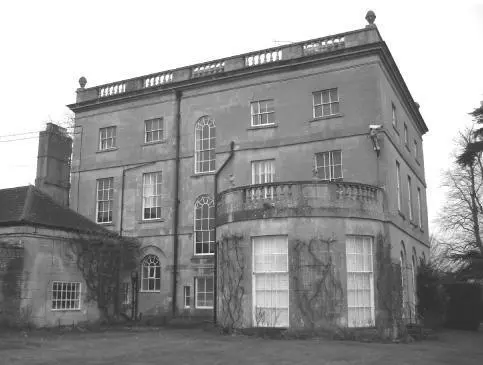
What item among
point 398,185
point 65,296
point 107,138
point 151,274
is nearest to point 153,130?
point 107,138

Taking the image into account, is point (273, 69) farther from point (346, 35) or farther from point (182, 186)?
point (182, 186)

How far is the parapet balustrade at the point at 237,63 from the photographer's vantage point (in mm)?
24406

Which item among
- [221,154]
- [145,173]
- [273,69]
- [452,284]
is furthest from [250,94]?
[452,284]

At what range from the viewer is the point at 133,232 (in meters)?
28.1

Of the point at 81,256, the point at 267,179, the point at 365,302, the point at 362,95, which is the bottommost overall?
the point at 365,302

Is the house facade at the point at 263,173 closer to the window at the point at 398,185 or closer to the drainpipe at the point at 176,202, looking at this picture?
the drainpipe at the point at 176,202

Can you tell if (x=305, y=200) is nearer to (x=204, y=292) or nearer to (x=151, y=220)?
Answer: (x=204, y=292)

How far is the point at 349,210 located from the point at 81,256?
12463 mm

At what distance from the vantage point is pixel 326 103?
2452 cm

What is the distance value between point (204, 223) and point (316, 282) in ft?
30.2

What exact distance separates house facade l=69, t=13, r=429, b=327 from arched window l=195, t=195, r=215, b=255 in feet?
0.20

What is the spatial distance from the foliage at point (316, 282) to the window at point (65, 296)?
35.6 feet

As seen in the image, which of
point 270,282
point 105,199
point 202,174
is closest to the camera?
point 270,282

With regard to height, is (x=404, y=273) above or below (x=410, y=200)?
below
